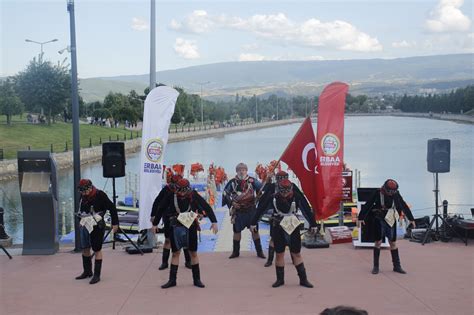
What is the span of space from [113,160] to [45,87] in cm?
4777

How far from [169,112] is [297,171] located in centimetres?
249

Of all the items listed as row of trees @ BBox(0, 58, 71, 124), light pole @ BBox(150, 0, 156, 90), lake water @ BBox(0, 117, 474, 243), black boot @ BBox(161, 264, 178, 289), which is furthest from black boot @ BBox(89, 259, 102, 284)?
row of trees @ BBox(0, 58, 71, 124)

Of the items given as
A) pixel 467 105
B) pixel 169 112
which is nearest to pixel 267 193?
pixel 169 112

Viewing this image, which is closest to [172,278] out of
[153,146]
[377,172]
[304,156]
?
[153,146]

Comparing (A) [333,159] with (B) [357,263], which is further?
(A) [333,159]

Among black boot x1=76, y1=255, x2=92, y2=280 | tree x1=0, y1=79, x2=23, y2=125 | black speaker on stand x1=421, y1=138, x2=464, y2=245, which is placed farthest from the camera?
tree x1=0, y1=79, x2=23, y2=125

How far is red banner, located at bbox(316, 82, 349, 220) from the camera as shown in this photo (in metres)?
11.0

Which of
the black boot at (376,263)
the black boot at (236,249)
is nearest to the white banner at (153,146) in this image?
the black boot at (236,249)

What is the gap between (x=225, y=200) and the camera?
34.2ft

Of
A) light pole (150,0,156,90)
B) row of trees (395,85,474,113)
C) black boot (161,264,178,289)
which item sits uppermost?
row of trees (395,85,474,113)

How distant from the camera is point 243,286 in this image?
28.2 ft

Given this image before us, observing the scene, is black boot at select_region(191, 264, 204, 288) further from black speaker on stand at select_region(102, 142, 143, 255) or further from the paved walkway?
black speaker on stand at select_region(102, 142, 143, 255)

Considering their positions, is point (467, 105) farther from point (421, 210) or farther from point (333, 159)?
point (333, 159)

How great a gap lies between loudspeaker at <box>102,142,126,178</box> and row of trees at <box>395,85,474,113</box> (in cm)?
13227
